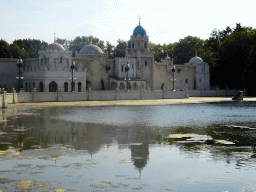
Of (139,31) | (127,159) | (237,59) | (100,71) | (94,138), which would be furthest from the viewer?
(139,31)

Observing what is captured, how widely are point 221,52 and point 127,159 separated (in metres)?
74.7

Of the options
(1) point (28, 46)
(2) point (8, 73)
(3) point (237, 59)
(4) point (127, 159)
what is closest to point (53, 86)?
(2) point (8, 73)

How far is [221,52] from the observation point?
85875mm

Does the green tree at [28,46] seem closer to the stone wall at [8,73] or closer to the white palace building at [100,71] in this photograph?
the white palace building at [100,71]

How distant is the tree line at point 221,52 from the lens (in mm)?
77044

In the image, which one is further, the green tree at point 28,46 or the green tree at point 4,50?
the green tree at point 28,46

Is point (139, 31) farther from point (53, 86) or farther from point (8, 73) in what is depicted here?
point (8, 73)

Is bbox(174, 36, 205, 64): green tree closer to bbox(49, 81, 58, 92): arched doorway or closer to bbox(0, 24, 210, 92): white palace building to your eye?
bbox(0, 24, 210, 92): white palace building

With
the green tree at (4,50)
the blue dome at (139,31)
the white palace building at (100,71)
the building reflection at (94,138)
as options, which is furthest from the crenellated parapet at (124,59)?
A: the building reflection at (94,138)

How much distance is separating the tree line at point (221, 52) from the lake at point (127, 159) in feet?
183

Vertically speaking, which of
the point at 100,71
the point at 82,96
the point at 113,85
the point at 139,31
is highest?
the point at 139,31

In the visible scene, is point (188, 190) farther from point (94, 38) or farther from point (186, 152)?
point (94, 38)

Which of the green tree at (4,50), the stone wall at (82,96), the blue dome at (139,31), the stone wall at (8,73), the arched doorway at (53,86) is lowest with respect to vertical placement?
the stone wall at (82,96)

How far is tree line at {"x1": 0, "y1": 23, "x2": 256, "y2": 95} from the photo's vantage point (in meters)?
77.0
